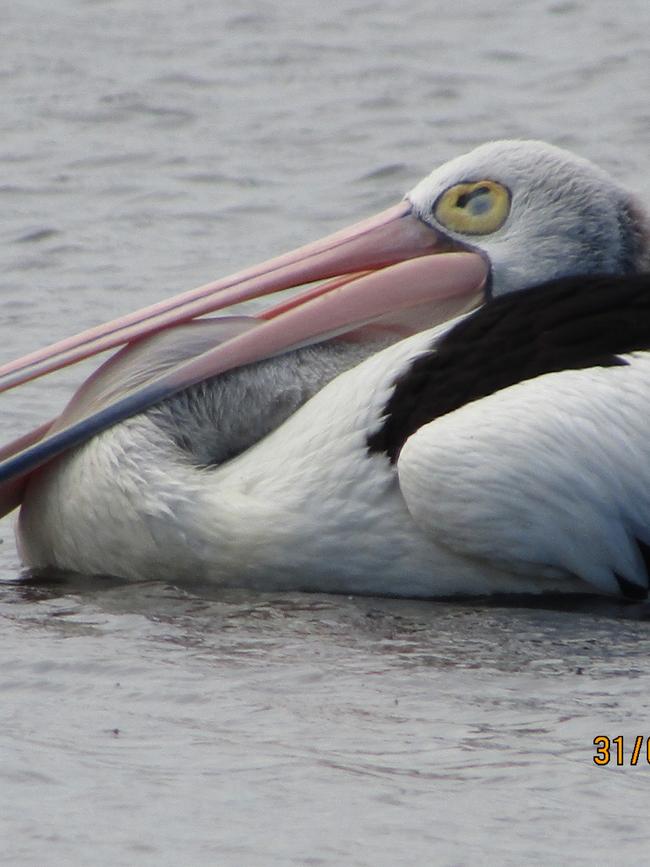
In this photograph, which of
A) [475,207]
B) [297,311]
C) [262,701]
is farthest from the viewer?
[475,207]

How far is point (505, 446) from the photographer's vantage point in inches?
192

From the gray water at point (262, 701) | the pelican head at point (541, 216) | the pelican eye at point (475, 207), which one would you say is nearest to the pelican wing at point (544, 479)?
the gray water at point (262, 701)

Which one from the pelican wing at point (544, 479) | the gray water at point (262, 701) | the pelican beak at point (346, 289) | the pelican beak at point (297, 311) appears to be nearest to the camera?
the gray water at point (262, 701)

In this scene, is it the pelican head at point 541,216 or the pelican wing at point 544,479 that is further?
the pelican head at point 541,216

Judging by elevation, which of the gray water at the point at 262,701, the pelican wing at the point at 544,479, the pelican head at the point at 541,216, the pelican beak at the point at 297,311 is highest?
the pelican head at the point at 541,216

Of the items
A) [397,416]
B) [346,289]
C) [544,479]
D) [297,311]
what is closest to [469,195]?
[346,289]

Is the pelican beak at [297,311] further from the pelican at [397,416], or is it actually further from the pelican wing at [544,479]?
the pelican wing at [544,479]

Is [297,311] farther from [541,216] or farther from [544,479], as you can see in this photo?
[544,479]

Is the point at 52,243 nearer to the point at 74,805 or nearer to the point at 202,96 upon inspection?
the point at 202,96

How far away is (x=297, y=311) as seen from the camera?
18.5 ft

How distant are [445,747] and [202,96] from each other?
289 inches

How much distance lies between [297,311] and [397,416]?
0.65 m

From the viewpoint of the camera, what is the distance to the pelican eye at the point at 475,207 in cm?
574

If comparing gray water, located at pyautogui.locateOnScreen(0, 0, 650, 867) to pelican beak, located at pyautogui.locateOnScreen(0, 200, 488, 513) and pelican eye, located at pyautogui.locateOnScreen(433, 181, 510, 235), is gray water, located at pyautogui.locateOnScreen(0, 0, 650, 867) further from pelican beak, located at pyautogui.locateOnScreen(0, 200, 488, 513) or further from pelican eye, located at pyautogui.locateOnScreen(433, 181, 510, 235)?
pelican eye, located at pyautogui.locateOnScreen(433, 181, 510, 235)
